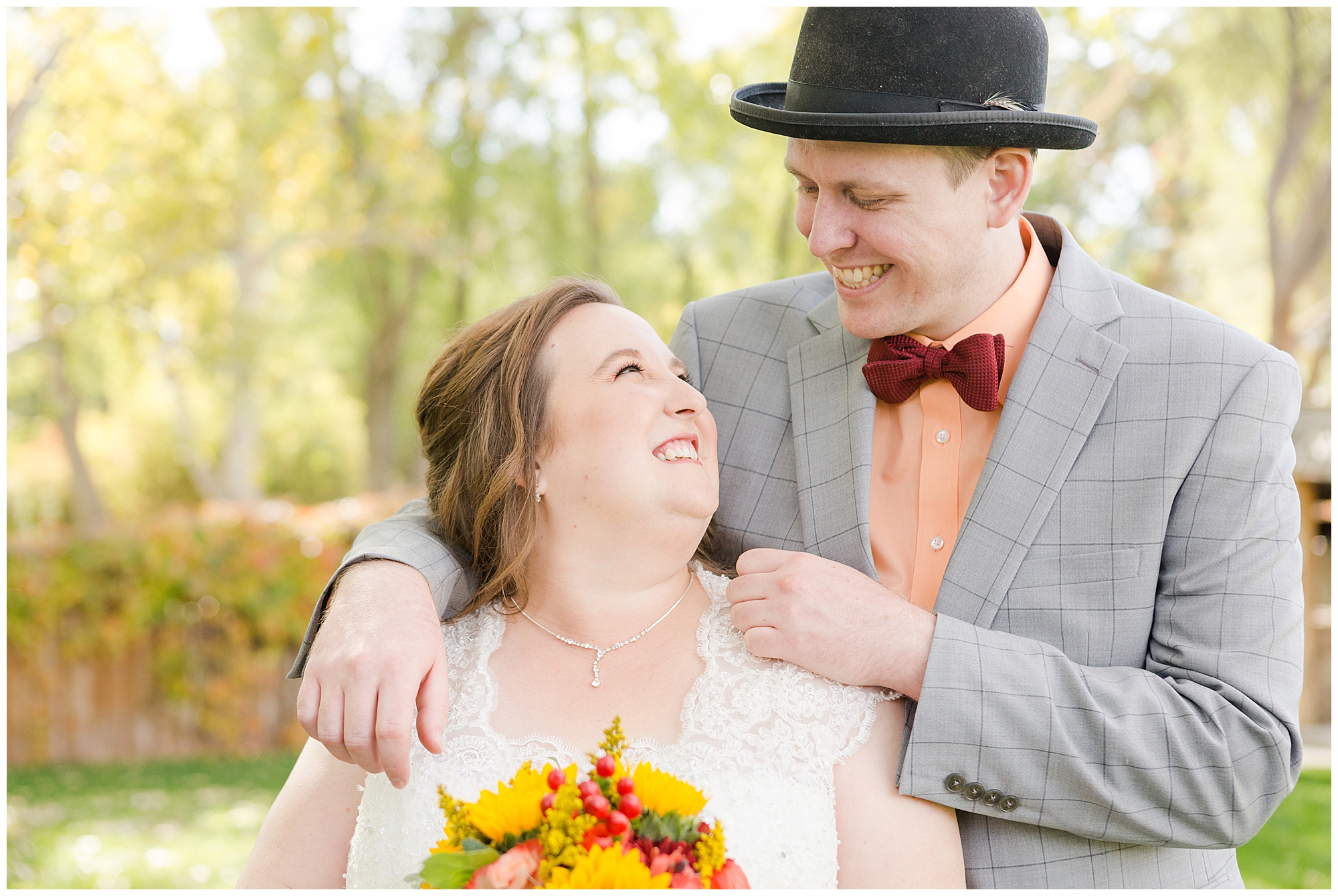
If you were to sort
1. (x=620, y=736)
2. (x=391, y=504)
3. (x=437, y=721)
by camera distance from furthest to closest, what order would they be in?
(x=391, y=504), (x=437, y=721), (x=620, y=736)

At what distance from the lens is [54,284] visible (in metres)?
7.89

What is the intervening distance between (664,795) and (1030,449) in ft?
3.71

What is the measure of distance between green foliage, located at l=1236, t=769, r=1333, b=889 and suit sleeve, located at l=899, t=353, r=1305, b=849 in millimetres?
3922

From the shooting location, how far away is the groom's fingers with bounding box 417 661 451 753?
186 cm

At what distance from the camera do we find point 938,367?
7.73 ft

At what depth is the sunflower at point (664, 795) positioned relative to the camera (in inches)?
59.1

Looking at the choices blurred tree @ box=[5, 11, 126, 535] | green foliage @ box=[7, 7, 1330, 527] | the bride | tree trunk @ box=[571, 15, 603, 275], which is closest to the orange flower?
the bride

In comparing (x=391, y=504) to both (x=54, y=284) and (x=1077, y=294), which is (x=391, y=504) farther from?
(x=1077, y=294)

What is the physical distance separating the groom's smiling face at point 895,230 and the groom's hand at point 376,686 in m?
1.14

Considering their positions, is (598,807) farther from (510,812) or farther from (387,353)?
(387,353)

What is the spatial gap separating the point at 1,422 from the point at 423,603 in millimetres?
2955

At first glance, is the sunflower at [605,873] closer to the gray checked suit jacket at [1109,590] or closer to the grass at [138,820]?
the gray checked suit jacket at [1109,590]

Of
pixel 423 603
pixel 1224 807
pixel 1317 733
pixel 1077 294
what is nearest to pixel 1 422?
pixel 423 603

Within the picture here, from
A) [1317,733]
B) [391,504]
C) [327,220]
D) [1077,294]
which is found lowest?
[1317,733]
